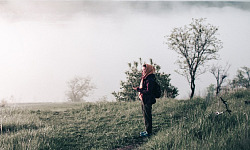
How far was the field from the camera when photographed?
22.4ft

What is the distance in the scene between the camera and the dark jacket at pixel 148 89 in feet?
27.6

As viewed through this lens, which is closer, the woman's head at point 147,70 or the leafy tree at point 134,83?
the woman's head at point 147,70

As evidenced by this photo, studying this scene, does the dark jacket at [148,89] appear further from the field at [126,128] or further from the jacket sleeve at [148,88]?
the field at [126,128]

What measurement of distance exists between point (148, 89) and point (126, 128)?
130 inches

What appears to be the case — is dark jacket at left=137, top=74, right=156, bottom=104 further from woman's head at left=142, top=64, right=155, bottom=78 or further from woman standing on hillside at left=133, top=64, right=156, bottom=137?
woman's head at left=142, top=64, right=155, bottom=78

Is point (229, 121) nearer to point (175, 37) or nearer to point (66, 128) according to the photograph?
point (66, 128)

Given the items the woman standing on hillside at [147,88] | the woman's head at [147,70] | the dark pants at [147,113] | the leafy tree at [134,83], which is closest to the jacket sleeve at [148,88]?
the woman standing on hillside at [147,88]

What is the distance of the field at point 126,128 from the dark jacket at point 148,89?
49.9 inches

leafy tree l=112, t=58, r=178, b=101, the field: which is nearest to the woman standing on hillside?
the field

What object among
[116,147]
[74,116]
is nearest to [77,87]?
[74,116]

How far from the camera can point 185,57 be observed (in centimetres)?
2191

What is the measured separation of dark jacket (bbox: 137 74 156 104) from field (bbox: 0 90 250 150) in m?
1.27

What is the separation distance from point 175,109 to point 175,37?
10811mm

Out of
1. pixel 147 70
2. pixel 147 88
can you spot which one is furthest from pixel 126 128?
pixel 147 70
